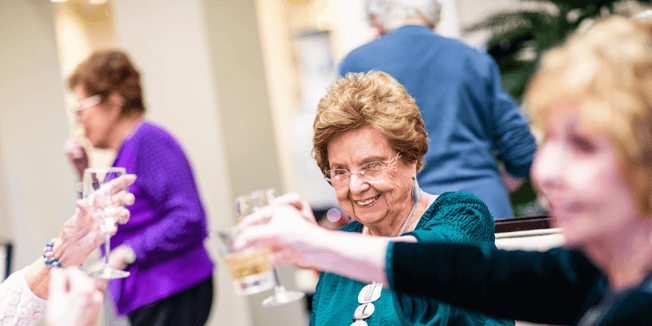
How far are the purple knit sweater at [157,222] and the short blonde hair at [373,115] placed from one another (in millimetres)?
895

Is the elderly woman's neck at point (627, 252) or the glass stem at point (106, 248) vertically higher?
the elderly woman's neck at point (627, 252)

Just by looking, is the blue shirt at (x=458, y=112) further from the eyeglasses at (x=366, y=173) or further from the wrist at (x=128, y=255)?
the wrist at (x=128, y=255)

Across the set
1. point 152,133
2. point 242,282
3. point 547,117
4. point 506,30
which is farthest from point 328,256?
point 506,30

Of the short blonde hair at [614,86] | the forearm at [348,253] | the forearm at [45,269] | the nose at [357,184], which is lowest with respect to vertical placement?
the forearm at [45,269]

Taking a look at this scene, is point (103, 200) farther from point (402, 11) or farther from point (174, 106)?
point (174, 106)

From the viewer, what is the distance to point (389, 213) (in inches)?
51.2

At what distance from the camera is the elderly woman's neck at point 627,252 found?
49 cm

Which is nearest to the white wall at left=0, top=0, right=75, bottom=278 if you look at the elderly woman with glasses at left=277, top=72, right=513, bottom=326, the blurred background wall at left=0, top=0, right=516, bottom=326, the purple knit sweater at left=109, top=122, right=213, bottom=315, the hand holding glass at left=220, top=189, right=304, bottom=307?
the blurred background wall at left=0, top=0, right=516, bottom=326

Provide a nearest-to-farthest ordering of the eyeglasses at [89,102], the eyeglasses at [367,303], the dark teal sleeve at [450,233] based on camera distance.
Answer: the dark teal sleeve at [450,233] → the eyeglasses at [367,303] → the eyeglasses at [89,102]

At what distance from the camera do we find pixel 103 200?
4.61ft

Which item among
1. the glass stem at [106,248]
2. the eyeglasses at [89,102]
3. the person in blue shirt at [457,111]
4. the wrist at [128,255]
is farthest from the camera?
the eyeglasses at [89,102]

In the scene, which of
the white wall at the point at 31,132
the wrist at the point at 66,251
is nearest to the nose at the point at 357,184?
the wrist at the point at 66,251

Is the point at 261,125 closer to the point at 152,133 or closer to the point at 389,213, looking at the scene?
the point at 152,133

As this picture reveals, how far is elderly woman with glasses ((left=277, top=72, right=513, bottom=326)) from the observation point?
120 centimetres
